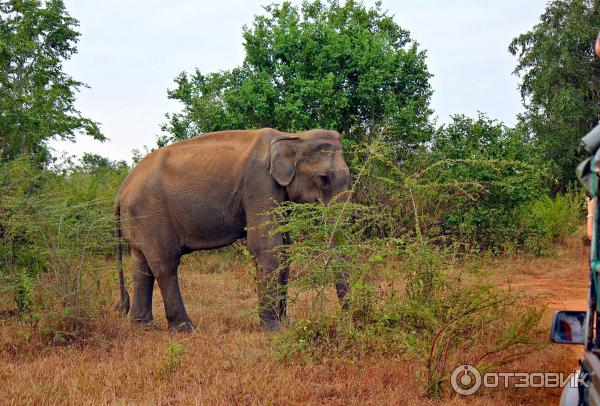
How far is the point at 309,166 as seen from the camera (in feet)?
27.5

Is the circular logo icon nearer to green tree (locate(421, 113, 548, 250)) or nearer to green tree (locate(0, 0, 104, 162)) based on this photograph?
green tree (locate(421, 113, 548, 250))

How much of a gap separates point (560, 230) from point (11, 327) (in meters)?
13.0

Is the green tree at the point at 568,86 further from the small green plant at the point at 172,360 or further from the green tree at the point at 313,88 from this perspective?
the small green plant at the point at 172,360

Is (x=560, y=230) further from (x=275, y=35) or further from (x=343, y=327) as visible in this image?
(x=343, y=327)

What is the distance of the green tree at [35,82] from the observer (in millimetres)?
18094

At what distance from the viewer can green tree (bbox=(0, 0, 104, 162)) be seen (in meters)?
18.1

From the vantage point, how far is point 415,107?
53.2 ft

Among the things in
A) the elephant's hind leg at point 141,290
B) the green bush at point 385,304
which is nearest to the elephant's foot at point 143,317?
the elephant's hind leg at point 141,290

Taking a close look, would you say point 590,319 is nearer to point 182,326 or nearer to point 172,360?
point 172,360

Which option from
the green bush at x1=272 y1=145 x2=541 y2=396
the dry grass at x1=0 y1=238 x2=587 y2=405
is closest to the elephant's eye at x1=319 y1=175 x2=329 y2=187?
the green bush at x1=272 y1=145 x2=541 y2=396

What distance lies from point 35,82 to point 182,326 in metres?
17.2

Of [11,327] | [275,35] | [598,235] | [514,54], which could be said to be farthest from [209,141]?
Result: [514,54]

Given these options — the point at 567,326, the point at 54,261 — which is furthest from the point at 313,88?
the point at 567,326

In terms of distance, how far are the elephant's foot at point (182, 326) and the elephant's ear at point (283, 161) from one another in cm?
202
